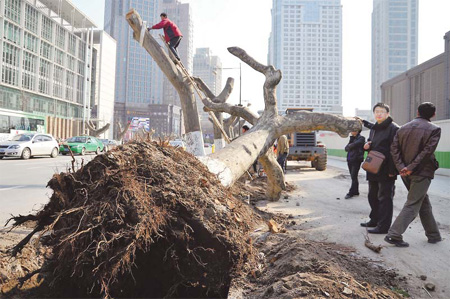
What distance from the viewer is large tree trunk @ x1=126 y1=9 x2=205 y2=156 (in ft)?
17.5

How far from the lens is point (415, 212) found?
12.6 feet

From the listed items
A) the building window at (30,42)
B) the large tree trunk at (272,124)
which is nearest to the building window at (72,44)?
the building window at (30,42)

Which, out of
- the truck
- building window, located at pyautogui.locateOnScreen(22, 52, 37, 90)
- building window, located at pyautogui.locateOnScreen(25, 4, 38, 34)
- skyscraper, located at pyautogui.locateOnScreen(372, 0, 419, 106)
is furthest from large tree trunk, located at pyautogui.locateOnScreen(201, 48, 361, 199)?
skyscraper, located at pyautogui.locateOnScreen(372, 0, 419, 106)

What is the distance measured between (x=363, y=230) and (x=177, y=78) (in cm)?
395

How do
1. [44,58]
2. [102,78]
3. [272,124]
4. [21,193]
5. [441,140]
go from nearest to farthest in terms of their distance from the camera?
[272,124]
[21,193]
[441,140]
[44,58]
[102,78]

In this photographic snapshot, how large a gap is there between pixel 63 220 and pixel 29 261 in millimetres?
1159

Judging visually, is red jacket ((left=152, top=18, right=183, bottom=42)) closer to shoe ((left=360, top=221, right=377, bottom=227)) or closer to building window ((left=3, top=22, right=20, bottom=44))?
shoe ((left=360, top=221, right=377, bottom=227))

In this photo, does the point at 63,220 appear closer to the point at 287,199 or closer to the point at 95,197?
the point at 95,197

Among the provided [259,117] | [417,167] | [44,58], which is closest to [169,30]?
[259,117]

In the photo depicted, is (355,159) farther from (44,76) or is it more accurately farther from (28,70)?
(44,76)

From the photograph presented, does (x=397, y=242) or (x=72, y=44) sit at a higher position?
(x=72, y=44)

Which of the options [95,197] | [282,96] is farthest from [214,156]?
[282,96]

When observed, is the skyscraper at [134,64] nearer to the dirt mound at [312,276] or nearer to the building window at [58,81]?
the building window at [58,81]

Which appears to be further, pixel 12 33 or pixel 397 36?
pixel 397 36
